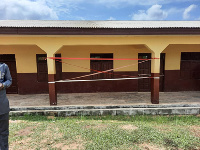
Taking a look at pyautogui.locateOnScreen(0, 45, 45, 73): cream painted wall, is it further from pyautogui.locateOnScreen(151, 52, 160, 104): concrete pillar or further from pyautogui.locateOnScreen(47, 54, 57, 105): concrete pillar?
pyautogui.locateOnScreen(151, 52, 160, 104): concrete pillar

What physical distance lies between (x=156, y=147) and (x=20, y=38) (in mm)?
5542

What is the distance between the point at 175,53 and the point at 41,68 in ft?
23.3

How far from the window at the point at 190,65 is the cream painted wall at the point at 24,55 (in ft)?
24.5

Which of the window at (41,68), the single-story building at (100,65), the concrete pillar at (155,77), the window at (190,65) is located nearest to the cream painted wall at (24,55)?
the single-story building at (100,65)

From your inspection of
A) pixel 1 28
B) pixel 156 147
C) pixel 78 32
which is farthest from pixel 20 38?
pixel 156 147

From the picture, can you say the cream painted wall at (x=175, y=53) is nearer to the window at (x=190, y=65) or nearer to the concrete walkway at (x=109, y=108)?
the window at (x=190, y=65)

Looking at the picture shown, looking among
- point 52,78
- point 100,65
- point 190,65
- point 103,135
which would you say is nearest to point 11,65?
point 52,78

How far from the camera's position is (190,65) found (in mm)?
7586

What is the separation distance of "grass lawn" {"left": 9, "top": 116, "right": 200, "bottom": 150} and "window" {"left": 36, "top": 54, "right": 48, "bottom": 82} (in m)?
3.06

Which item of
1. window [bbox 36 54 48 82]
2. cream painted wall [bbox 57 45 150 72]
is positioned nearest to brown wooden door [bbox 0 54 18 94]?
window [bbox 36 54 48 82]

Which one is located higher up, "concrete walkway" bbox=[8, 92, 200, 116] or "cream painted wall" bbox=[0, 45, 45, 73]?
"cream painted wall" bbox=[0, 45, 45, 73]

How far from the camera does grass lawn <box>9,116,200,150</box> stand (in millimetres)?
3130

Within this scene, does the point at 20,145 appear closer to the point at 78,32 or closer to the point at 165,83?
the point at 78,32

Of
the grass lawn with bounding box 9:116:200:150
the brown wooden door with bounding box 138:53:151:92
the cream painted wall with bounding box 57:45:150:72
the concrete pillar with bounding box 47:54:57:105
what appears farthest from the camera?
the brown wooden door with bounding box 138:53:151:92
